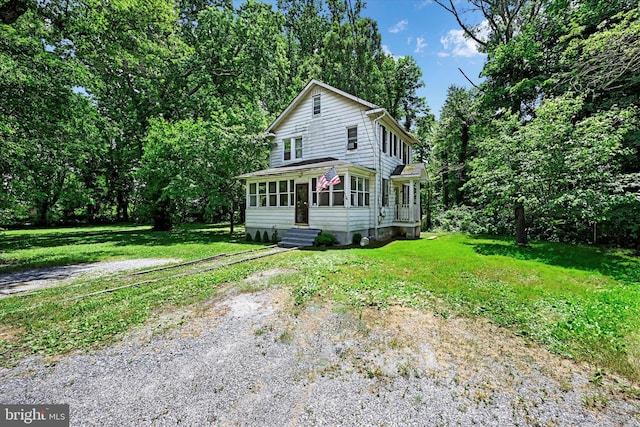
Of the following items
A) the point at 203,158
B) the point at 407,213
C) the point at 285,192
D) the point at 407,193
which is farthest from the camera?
the point at 407,193

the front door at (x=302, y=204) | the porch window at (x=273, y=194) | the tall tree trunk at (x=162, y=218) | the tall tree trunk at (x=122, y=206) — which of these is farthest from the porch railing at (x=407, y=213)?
→ the tall tree trunk at (x=122, y=206)

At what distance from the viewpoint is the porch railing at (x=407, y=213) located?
14990mm

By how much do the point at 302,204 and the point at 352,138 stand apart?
4316 millimetres

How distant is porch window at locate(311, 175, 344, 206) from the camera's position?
12133 millimetres

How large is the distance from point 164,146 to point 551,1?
74.1 feet

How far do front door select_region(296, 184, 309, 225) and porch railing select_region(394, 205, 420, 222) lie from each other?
5585 mm

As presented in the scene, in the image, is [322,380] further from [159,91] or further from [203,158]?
[159,91]

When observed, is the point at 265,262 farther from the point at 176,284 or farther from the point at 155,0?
the point at 155,0

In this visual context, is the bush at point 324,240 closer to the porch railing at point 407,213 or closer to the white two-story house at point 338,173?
the white two-story house at point 338,173

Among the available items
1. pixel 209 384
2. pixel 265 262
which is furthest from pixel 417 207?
pixel 209 384

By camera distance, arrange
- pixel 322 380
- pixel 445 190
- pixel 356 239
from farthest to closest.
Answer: pixel 445 190 → pixel 356 239 → pixel 322 380

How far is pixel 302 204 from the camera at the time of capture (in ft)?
44.1

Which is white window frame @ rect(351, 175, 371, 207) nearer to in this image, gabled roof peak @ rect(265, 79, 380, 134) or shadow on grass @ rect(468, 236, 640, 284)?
gabled roof peak @ rect(265, 79, 380, 134)

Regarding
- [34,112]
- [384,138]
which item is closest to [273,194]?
[384,138]
